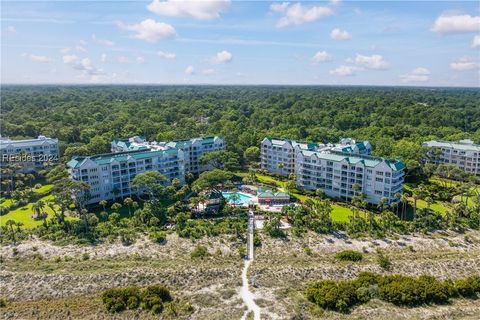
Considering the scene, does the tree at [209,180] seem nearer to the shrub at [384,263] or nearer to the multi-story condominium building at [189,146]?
the multi-story condominium building at [189,146]

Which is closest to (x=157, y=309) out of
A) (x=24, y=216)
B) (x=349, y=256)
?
(x=349, y=256)

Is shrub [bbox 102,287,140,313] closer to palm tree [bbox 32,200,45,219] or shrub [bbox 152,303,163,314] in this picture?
shrub [bbox 152,303,163,314]

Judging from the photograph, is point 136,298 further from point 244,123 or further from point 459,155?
point 244,123

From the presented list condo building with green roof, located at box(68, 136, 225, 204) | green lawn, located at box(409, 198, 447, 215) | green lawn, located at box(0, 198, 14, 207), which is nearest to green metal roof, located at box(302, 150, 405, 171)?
green lawn, located at box(409, 198, 447, 215)

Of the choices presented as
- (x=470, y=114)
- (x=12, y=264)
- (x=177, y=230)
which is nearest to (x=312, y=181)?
(x=177, y=230)

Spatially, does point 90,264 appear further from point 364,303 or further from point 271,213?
point 364,303

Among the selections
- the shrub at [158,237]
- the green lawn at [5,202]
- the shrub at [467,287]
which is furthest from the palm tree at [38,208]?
the shrub at [467,287]
